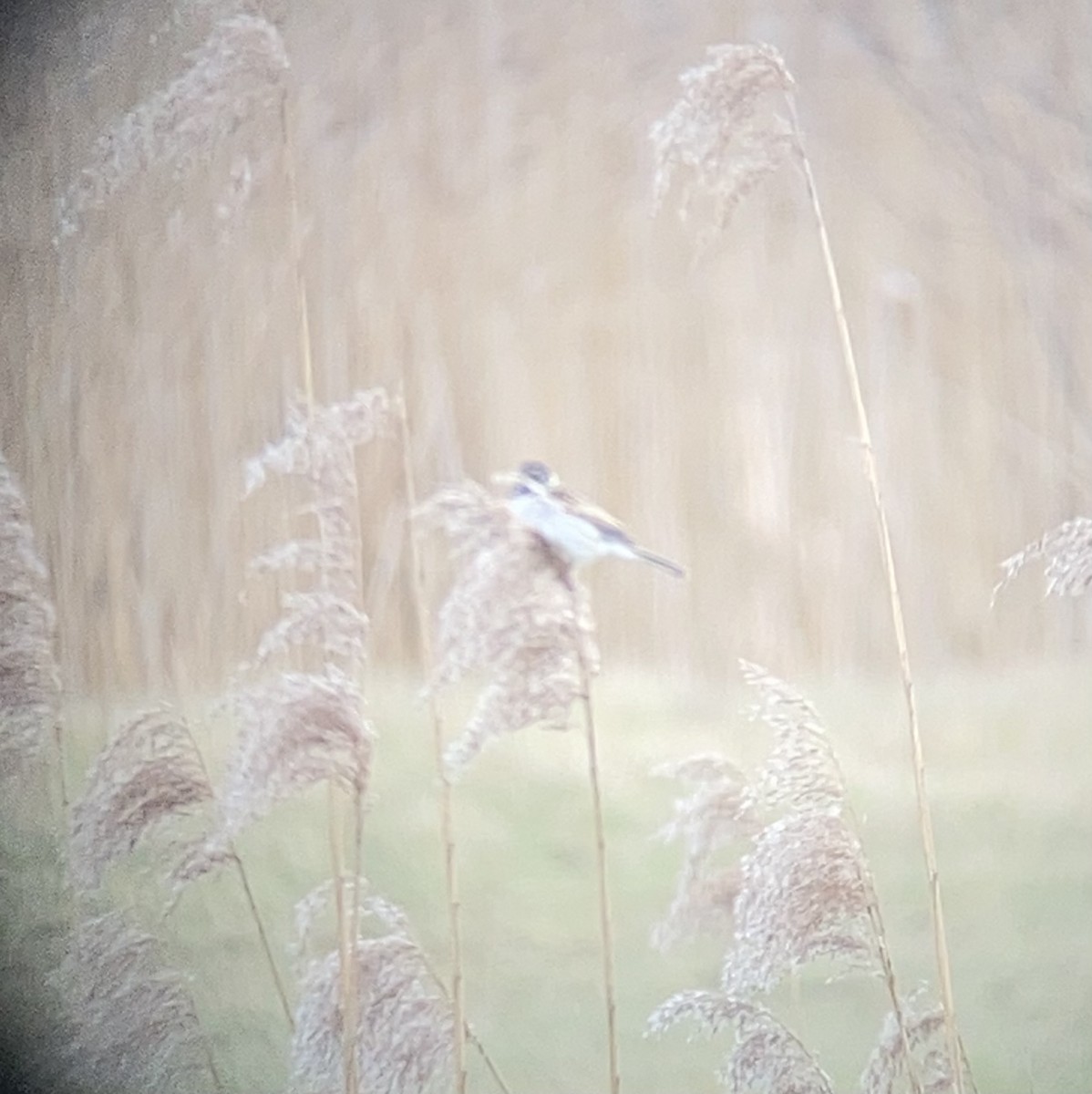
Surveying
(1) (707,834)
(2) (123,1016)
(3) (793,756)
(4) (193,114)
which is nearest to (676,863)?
(1) (707,834)

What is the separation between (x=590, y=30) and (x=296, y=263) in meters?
0.39

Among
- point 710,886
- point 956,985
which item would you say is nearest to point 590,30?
point 710,886

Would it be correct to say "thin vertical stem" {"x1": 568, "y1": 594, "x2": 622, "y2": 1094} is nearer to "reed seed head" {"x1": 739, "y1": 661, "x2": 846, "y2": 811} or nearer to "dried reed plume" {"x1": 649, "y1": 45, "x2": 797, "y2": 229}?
"reed seed head" {"x1": 739, "y1": 661, "x2": 846, "y2": 811}

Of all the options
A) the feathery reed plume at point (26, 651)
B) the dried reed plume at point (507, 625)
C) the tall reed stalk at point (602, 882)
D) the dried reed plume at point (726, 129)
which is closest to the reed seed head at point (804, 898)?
the tall reed stalk at point (602, 882)

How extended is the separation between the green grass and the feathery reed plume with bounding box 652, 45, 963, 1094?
0.17 ft

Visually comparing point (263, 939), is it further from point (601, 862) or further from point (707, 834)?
point (707, 834)

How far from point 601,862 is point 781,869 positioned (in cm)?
18

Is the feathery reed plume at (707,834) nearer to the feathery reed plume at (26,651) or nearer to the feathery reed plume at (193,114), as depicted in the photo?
the feathery reed plume at (26,651)

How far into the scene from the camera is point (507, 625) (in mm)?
1001

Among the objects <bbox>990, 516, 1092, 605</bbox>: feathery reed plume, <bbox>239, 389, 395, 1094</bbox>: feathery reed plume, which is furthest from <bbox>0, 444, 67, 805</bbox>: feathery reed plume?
<bbox>990, 516, 1092, 605</bbox>: feathery reed plume

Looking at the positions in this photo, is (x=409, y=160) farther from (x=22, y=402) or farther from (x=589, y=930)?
(x=589, y=930)

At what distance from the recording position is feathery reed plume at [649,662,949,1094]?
3.22 feet

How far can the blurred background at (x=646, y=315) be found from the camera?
3.23 feet

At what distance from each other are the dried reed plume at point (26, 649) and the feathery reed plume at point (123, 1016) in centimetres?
19
